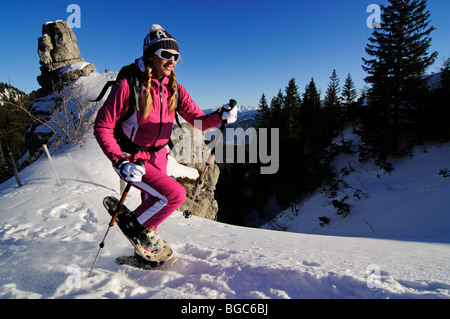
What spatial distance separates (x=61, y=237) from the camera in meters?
3.67

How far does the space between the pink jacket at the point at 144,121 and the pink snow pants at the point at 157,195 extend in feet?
1.17

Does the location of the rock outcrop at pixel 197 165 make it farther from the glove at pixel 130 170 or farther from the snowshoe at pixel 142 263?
the glove at pixel 130 170

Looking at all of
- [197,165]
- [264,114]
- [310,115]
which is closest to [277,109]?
[264,114]

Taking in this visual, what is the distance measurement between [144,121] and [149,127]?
10cm

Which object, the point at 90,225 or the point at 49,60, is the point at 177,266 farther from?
the point at 49,60

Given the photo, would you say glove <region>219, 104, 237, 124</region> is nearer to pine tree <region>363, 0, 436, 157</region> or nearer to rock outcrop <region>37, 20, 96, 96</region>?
pine tree <region>363, 0, 436, 157</region>

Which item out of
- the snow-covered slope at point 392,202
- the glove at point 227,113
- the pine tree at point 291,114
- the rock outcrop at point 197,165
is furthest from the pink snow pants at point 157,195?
the pine tree at point 291,114

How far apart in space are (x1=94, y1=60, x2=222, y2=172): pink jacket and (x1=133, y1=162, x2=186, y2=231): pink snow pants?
0.36 m

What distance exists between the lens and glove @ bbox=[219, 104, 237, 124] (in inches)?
131

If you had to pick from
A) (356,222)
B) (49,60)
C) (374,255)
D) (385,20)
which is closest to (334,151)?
(356,222)

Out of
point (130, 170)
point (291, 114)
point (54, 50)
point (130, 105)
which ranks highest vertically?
point (54, 50)

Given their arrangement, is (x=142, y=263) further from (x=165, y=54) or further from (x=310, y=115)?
(x=310, y=115)

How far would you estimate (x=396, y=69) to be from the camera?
63.5ft
